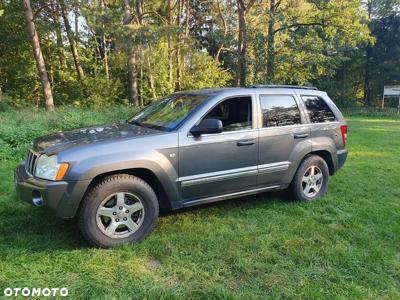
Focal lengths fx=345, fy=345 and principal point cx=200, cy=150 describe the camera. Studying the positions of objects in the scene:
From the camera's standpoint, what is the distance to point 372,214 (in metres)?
4.66

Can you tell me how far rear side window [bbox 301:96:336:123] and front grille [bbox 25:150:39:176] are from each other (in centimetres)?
362

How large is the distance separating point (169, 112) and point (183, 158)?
2.74 feet

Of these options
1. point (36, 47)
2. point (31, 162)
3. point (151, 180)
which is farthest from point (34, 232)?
point (36, 47)

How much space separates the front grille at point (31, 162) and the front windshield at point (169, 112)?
132 centimetres

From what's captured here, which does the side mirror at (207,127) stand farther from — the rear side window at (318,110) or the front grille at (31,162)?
the rear side window at (318,110)

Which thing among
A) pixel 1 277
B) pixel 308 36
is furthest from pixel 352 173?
pixel 308 36

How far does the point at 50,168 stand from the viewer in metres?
3.33

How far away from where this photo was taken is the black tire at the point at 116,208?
3.38 metres

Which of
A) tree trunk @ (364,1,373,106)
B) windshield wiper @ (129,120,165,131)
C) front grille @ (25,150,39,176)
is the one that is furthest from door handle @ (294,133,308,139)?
tree trunk @ (364,1,373,106)

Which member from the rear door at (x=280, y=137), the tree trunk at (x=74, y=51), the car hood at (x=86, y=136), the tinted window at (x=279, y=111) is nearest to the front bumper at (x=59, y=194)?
the car hood at (x=86, y=136)

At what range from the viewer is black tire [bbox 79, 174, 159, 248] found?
3.38 m

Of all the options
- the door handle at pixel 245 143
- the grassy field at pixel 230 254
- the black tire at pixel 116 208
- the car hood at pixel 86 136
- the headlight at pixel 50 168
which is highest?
the car hood at pixel 86 136

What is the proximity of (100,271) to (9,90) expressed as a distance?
20.9m

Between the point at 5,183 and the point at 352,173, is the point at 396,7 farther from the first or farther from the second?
the point at 5,183
